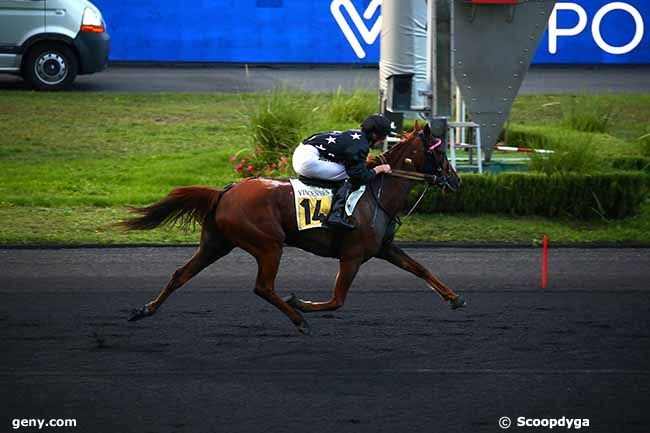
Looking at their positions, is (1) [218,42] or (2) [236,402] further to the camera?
(1) [218,42]

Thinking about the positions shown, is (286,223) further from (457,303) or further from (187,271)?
(457,303)

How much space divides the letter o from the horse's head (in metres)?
17.3

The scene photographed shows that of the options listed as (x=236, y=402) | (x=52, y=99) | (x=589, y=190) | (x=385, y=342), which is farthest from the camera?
(x=52, y=99)

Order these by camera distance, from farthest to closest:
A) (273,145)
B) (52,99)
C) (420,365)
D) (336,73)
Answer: (336,73) → (52,99) → (273,145) → (420,365)

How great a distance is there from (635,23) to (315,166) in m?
18.6

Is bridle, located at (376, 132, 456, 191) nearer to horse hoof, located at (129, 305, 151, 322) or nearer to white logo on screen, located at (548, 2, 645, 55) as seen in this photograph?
horse hoof, located at (129, 305, 151, 322)

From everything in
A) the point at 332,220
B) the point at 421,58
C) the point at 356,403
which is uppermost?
the point at 421,58

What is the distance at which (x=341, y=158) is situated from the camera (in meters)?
9.09

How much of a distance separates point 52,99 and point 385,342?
14066 millimetres

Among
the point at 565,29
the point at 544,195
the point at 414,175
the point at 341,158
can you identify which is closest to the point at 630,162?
the point at 544,195

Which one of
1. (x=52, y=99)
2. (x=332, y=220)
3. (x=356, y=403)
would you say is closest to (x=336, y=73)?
(x=52, y=99)

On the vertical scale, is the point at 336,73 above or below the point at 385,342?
above

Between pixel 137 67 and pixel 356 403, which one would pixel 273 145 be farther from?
pixel 137 67

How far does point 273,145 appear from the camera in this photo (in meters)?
15.8
